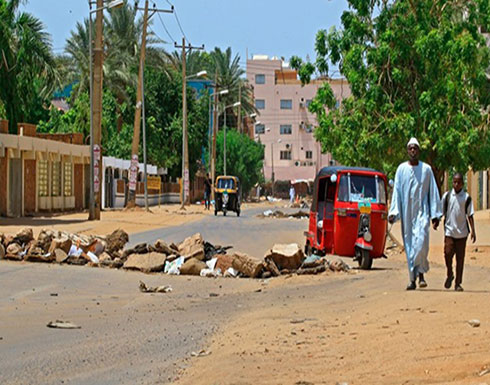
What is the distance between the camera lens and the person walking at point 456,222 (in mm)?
13414

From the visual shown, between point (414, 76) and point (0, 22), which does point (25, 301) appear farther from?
point (0, 22)

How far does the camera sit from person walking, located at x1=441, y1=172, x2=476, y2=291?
1341 cm

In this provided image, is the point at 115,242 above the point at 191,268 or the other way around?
above

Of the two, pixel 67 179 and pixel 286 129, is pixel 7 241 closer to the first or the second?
pixel 67 179

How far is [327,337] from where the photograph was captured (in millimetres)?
9023

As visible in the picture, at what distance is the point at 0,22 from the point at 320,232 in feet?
75.7

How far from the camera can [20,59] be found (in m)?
45.0

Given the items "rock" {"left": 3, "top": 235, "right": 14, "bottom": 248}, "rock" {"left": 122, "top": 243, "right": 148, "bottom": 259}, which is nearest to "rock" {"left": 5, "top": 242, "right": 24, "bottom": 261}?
"rock" {"left": 3, "top": 235, "right": 14, "bottom": 248}

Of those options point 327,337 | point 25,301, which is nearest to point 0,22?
point 25,301

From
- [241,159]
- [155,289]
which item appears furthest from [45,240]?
[241,159]

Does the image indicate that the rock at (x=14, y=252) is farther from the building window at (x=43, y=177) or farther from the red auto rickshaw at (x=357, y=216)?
the building window at (x=43, y=177)

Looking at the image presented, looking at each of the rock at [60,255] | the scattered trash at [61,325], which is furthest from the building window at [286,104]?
the scattered trash at [61,325]

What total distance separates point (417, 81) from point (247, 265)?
1445 centimetres

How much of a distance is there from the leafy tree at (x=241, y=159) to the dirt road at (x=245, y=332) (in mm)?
87182
